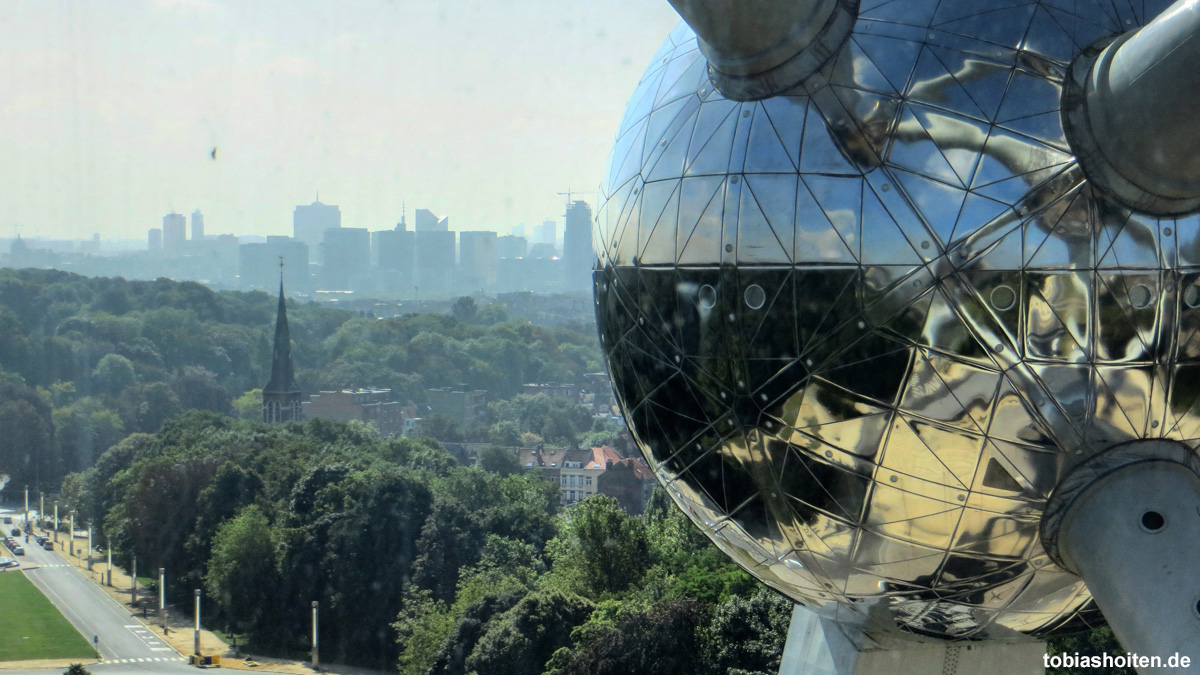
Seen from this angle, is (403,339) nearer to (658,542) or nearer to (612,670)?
(658,542)

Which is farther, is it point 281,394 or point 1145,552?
point 281,394

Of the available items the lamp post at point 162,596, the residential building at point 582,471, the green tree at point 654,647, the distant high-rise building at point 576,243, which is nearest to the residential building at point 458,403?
the distant high-rise building at point 576,243

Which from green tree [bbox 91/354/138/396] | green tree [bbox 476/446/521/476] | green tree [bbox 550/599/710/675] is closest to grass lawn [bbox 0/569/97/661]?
green tree [bbox 550/599/710/675]

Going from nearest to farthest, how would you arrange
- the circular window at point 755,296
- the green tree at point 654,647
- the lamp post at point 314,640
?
the circular window at point 755,296 → the green tree at point 654,647 → the lamp post at point 314,640

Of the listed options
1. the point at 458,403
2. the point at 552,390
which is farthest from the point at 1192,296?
the point at 552,390

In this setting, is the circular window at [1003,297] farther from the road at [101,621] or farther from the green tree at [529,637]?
the road at [101,621]

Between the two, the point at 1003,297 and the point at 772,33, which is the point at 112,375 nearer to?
the point at 772,33
